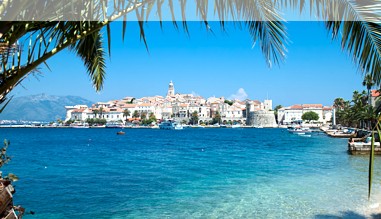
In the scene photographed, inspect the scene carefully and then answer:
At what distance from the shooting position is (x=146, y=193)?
1415cm

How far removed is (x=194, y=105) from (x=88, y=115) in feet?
143

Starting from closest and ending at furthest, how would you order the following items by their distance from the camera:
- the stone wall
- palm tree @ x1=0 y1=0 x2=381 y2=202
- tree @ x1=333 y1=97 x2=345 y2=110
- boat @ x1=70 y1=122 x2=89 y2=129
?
palm tree @ x1=0 y1=0 x2=381 y2=202, tree @ x1=333 y1=97 x2=345 y2=110, the stone wall, boat @ x1=70 y1=122 x2=89 y2=129

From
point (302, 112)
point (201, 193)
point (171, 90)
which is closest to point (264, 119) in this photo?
point (302, 112)

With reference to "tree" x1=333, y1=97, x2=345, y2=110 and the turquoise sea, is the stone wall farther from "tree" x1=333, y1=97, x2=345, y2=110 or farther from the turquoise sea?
the turquoise sea

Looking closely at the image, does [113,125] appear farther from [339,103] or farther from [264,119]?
Answer: [339,103]

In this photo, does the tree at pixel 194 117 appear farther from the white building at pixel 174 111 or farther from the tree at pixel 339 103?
the tree at pixel 339 103

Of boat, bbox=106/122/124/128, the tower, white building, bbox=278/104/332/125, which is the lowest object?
boat, bbox=106/122/124/128

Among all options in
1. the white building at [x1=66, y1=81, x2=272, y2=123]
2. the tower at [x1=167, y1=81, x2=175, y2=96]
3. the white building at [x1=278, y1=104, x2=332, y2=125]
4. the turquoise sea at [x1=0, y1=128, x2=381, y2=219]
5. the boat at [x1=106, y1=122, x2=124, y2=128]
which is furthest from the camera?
the tower at [x1=167, y1=81, x2=175, y2=96]

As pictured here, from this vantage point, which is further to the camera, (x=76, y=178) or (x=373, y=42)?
(x=76, y=178)

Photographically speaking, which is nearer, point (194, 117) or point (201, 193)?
point (201, 193)

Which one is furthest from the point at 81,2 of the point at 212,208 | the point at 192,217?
the point at 212,208

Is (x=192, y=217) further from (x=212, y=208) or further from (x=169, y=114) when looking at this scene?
(x=169, y=114)

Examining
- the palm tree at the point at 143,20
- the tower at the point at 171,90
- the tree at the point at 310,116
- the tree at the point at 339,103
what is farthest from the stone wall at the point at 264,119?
the palm tree at the point at 143,20

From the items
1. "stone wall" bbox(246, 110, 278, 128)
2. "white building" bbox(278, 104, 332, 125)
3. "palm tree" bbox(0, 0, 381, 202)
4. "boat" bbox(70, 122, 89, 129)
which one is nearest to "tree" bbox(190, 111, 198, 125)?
"stone wall" bbox(246, 110, 278, 128)
